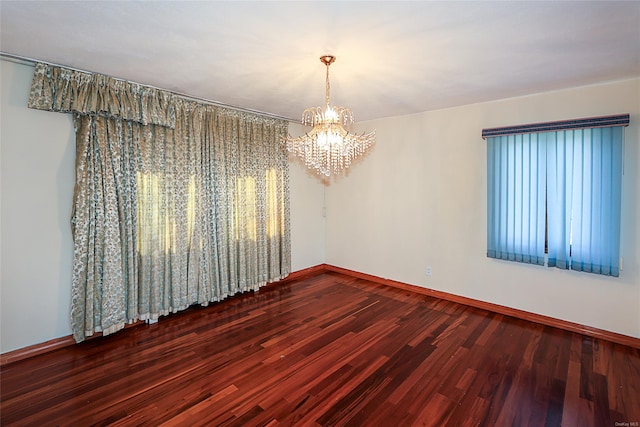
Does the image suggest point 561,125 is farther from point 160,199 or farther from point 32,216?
point 32,216

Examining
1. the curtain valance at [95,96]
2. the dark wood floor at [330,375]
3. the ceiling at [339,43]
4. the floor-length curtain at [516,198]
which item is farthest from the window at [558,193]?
the curtain valance at [95,96]

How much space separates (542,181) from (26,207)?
4907 millimetres

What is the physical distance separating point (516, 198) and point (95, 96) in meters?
4.35

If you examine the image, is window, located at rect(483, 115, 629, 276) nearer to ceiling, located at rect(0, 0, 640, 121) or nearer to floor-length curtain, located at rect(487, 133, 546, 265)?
floor-length curtain, located at rect(487, 133, 546, 265)

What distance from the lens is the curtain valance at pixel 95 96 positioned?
104 inches

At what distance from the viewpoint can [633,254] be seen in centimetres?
294

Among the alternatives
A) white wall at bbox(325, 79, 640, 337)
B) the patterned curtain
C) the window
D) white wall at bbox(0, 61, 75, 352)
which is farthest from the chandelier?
white wall at bbox(0, 61, 75, 352)

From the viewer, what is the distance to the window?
2.97 meters

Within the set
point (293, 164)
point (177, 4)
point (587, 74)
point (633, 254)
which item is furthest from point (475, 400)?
point (293, 164)

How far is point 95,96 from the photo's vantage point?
2.83 metres

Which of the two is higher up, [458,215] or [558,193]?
[558,193]

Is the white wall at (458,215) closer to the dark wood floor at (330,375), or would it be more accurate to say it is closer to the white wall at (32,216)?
the dark wood floor at (330,375)

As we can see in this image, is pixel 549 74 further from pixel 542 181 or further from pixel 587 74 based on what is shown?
pixel 542 181

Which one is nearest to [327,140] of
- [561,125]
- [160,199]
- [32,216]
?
[160,199]
